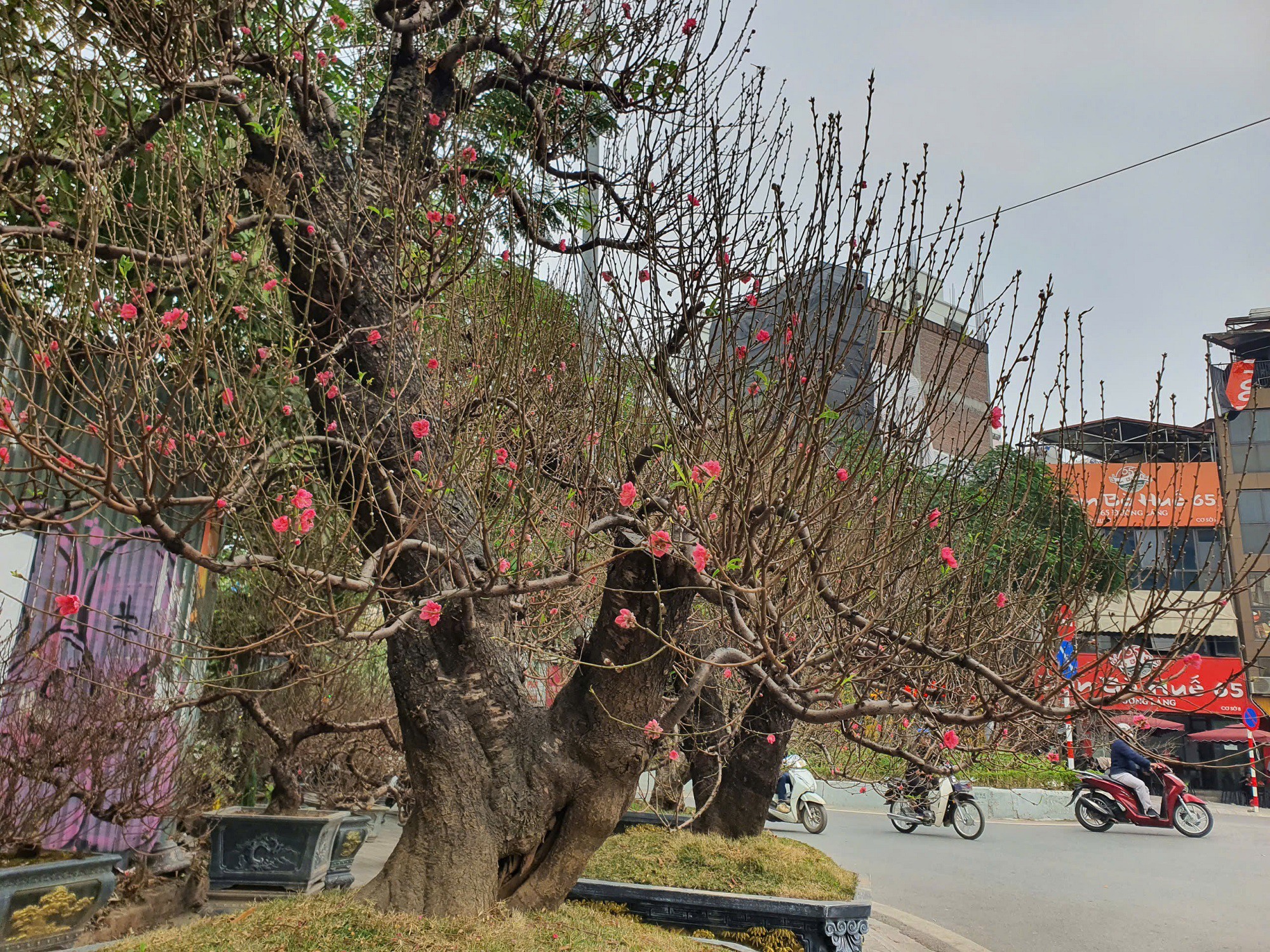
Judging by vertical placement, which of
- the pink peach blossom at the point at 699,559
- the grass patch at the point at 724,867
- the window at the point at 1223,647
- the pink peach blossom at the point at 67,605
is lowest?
the grass patch at the point at 724,867

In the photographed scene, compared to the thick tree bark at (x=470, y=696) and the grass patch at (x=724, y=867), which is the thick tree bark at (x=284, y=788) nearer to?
the grass patch at (x=724, y=867)

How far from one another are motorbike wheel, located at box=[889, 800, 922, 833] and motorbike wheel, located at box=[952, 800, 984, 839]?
1.80 feet

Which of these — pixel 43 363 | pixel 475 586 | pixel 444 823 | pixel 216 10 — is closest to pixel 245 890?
pixel 444 823

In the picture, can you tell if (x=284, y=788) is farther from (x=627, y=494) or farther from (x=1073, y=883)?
(x=1073, y=883)

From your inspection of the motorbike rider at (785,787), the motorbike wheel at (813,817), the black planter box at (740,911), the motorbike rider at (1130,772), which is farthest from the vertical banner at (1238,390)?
the black planter box at (740,911)

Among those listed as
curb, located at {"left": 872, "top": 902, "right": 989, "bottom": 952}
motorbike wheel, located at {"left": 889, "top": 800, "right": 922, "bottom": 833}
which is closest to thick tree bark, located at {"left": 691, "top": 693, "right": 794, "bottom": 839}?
curb, located at {"left": 872, "top": 902, "right": 989, "bottom": 952}

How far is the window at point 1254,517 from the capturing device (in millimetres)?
31703

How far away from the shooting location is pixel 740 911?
17.2 feet

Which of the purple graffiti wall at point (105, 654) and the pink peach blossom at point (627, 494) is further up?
the pink peach blossom at point (627, 494)

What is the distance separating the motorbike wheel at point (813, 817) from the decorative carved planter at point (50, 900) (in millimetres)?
9703

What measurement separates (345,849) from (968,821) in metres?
9.58

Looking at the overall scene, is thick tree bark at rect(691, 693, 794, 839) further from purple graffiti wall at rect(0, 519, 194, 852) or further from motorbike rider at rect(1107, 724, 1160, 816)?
motorbike rider at rect(1107, 724, 1160, 816)

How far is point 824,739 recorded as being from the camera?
1078 centimetres

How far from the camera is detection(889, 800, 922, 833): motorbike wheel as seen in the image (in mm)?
13508
